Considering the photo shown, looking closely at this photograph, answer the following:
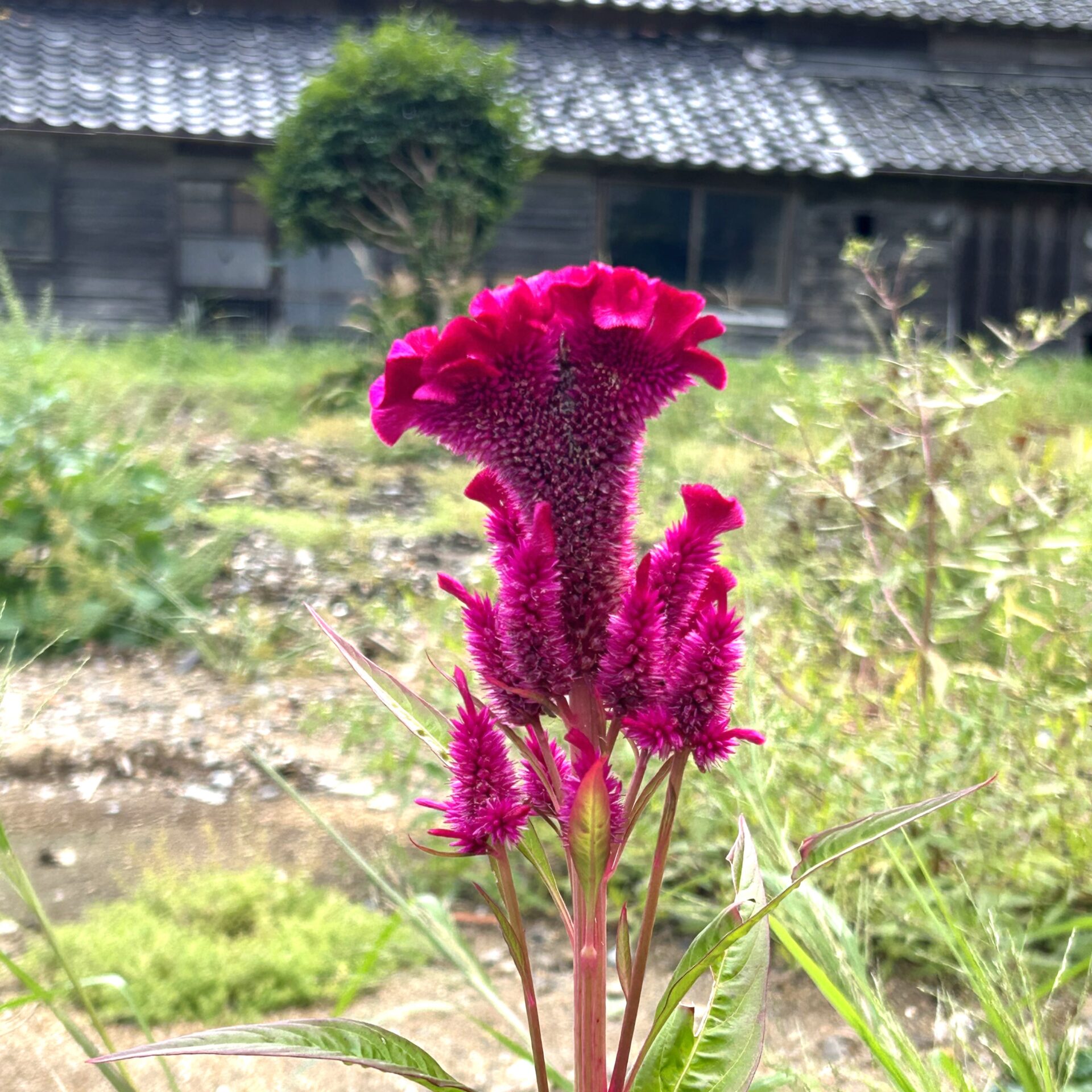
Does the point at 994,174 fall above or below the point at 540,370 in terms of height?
above

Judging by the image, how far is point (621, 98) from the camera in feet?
41.3

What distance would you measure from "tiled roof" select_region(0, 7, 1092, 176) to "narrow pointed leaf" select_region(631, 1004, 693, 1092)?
35.0 feet

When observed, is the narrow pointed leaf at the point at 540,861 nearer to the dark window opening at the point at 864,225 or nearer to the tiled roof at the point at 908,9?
the dark window opening at the point at 864,225

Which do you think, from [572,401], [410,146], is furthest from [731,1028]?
[410,146]

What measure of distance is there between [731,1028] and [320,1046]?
335mm

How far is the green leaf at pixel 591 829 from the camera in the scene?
0.83 m

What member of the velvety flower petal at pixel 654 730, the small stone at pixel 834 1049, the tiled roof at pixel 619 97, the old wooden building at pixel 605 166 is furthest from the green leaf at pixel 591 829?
the old wooden building at pixel 605 166

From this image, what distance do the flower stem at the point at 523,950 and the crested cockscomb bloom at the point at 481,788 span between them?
0.02m

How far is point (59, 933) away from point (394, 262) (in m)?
10.7

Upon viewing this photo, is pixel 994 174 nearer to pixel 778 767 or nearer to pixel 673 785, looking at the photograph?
pixel 778 767

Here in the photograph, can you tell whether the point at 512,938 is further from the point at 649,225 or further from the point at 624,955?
the point at 649,225

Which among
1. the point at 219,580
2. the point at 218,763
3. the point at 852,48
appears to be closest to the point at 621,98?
the point at 852,48

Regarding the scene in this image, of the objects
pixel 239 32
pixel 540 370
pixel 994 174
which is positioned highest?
pixel 239 32

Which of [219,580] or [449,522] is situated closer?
[219,580]
